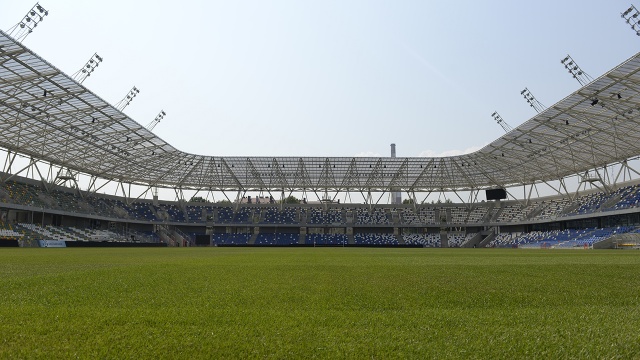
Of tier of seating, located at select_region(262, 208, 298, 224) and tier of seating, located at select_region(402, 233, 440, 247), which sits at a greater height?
tier of seating, located at select_region(262, 208, 298, 224)

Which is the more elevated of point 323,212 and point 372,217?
point 323,212

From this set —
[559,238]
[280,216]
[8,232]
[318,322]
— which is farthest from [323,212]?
[318,322]

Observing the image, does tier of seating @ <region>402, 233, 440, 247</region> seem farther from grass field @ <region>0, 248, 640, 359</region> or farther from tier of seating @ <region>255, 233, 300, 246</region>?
grass field @ <region>0, 248, 640, 359</region>

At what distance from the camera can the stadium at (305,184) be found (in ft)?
122

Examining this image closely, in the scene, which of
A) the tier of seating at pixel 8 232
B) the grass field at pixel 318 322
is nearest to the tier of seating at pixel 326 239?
the tier of seating at pixel 8 232

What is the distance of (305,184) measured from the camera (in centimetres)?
7294

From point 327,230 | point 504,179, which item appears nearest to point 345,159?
point 327,230

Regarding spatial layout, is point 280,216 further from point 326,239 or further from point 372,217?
point 372,217

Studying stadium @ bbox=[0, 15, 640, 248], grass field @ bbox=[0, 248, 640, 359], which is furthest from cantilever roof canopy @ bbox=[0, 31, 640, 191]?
grass field @ bbox=[0, 248, 640, 359]

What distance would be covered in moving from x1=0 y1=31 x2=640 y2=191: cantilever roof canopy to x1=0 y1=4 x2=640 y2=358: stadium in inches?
7.0

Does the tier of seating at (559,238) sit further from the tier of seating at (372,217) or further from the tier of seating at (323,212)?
the tier of seating at (372,217)

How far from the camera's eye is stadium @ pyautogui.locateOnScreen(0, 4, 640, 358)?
37.1 meters

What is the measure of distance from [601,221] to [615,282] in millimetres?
58304

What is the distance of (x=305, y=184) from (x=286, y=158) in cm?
1152
